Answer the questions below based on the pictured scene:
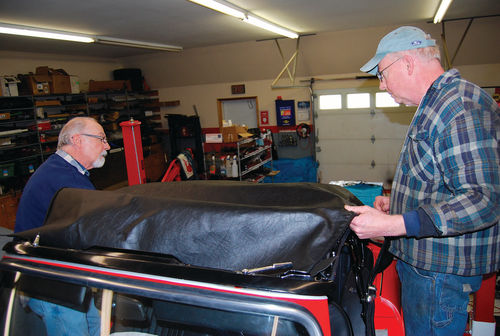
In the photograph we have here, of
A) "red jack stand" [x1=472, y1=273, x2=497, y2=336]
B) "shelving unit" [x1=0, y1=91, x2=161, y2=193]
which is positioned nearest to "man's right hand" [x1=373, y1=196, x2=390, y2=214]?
"red jack stand" [x1=472, y1=273, x2=497, y2=336]

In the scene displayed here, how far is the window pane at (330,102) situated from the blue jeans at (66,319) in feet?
28.8

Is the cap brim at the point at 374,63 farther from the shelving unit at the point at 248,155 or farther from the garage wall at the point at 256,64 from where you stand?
the garage wall at the point at 256,64

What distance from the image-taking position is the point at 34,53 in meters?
8.63

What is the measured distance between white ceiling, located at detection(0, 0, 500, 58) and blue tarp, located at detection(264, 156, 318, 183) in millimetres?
3490

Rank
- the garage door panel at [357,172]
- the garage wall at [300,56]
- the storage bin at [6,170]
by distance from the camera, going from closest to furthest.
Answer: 1. the storage bin at [6,170]
2. the garage wall at [300,56]
3. the garage door panel at [357,172]

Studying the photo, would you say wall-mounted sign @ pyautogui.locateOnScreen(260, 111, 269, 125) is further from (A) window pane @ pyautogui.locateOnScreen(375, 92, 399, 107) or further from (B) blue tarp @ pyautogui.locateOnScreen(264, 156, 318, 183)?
(A) window pane @ pyautogui.locateOnScreen(375, 92, 399, 107)

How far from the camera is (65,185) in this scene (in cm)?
228

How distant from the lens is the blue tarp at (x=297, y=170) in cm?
966

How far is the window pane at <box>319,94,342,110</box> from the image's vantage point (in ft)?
30.3

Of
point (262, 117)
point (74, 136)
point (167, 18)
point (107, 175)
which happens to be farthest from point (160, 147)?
point (74, 136)

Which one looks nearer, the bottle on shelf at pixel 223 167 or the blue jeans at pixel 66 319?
the blue jeans at pixel 66 319

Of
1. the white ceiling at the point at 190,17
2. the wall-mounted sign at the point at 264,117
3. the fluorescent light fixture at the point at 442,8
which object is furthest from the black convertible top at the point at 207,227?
the wall-mounted sign at the point at 264,117

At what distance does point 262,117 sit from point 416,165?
→ 894 cm

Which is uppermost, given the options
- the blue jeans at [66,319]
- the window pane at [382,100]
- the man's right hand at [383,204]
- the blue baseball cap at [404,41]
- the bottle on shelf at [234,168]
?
the blue baseball cap at [404,41]
